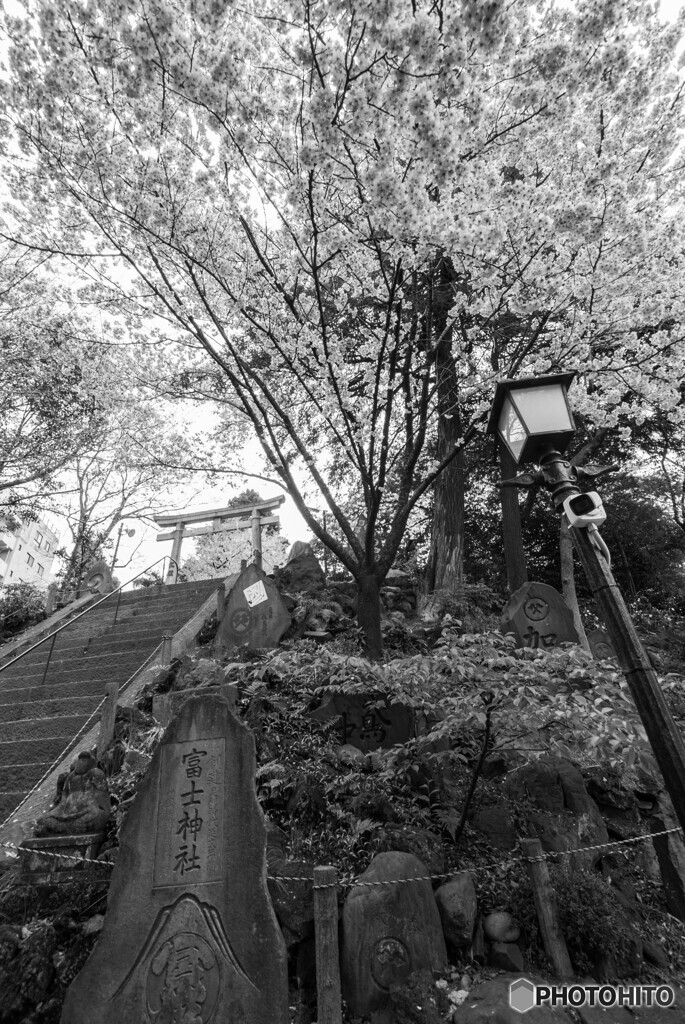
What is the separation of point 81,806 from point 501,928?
3590mm

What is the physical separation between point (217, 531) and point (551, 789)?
1485cm

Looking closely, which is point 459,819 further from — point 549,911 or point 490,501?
point 490,501

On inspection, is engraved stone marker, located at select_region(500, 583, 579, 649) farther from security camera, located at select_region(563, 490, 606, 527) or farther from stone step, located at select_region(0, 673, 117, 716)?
stone step, located at select_region(0, 673, 117, 716)

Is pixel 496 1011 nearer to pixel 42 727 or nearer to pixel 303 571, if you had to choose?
pixel 42 727

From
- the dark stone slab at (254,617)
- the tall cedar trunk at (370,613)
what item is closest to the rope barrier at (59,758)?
the dark stone slab at (254,617)

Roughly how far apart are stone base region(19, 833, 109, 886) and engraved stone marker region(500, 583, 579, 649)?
19.9ft

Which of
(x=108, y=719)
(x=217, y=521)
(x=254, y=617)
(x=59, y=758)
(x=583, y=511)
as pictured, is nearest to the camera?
(x=583, y=511)

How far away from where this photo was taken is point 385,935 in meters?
3.82

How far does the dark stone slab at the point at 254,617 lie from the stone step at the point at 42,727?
252 centimetres

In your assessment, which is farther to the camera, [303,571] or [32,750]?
[303,571]

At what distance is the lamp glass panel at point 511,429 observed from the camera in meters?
3.90

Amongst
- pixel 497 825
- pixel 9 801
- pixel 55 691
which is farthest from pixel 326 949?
pixel 55 691

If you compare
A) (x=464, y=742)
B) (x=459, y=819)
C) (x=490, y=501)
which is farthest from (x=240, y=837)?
(x=490, y=501)

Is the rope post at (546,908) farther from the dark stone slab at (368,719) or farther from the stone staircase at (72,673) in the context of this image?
A: the stone staircase at (72,673)
